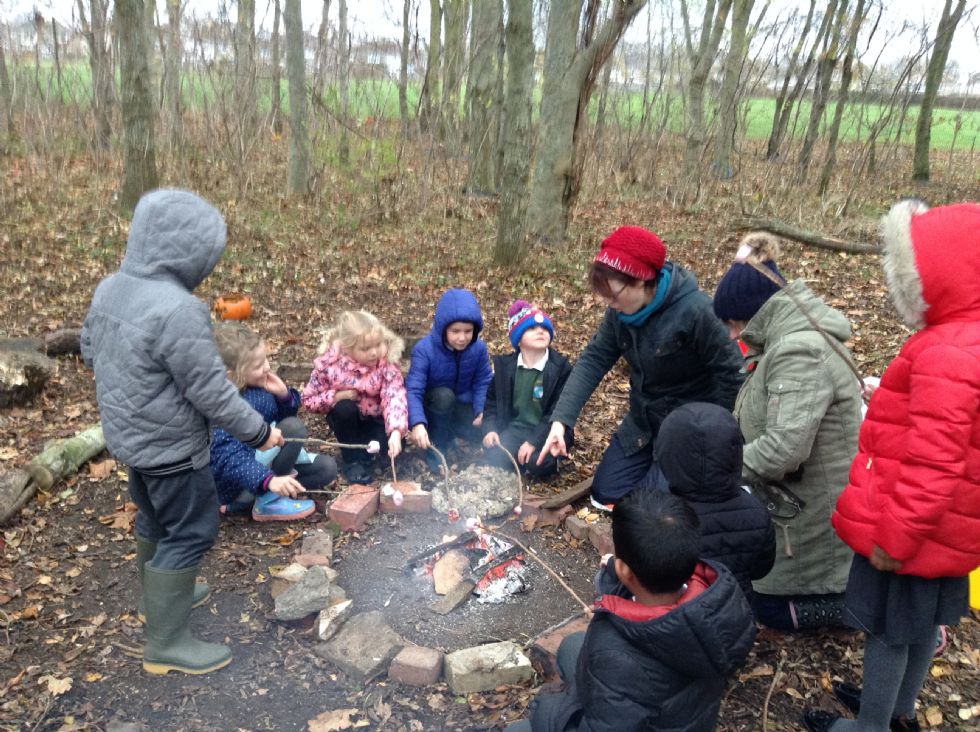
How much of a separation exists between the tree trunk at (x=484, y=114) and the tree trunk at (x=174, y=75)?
487 cm

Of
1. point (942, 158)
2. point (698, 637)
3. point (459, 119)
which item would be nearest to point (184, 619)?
point (698, 637)

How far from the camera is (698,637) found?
1.81m

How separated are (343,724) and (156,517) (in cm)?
107

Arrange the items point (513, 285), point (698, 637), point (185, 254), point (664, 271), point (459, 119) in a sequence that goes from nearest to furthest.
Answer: point (698, 637) < point (185, 254) < point (664, 271) < point (513, 285) < point (459, 119)

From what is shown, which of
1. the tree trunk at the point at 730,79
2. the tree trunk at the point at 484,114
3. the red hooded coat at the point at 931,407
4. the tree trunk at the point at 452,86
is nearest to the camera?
the red hooded coat at the point at 931,407

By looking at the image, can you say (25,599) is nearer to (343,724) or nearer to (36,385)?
(343,724)

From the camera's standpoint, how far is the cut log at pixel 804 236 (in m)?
8.79

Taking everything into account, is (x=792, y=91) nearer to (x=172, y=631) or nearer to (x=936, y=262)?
(x=936, y=262)

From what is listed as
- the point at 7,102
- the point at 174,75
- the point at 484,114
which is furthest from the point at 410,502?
the point at 7,102

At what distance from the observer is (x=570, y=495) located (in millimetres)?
3990

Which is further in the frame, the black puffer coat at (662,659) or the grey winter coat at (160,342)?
the grey winter coat at (160,342)

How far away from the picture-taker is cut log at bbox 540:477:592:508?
3.89 meters

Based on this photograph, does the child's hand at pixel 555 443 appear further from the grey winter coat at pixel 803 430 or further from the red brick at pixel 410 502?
the grey winter coat at pixel 803 430

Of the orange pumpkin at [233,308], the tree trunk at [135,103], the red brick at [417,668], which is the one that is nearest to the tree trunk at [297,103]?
the tree trunk at [135,103]
